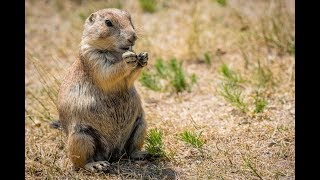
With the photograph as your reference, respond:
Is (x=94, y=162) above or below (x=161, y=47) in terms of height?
below

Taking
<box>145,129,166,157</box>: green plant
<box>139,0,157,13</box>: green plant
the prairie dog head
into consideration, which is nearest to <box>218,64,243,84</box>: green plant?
<box>145,129,166,157</box>: green plant

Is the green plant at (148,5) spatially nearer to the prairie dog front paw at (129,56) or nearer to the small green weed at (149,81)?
the small green weed at (149,81)

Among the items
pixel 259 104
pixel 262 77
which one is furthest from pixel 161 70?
pixel 259 104

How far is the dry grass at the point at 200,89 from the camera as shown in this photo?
568cm

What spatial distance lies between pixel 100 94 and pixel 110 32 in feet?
1.91

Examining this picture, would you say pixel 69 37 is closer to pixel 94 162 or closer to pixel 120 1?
pixel 120 1

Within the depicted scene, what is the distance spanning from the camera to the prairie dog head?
17.6ft

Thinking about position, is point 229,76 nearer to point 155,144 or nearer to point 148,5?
point 155,144

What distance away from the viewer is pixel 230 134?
6258 mm

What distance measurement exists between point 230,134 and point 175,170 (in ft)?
3.07

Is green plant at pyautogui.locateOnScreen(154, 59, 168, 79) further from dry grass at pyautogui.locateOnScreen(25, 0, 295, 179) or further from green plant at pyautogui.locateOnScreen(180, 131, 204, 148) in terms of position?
green plant at pyautogui.locateOnScreen(180, 131, 204, 148)

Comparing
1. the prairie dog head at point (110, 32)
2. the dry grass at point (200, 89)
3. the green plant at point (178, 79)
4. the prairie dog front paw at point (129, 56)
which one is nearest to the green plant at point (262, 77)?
the dry grass at point (200, 89)

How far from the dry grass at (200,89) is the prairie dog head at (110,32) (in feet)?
1.97
